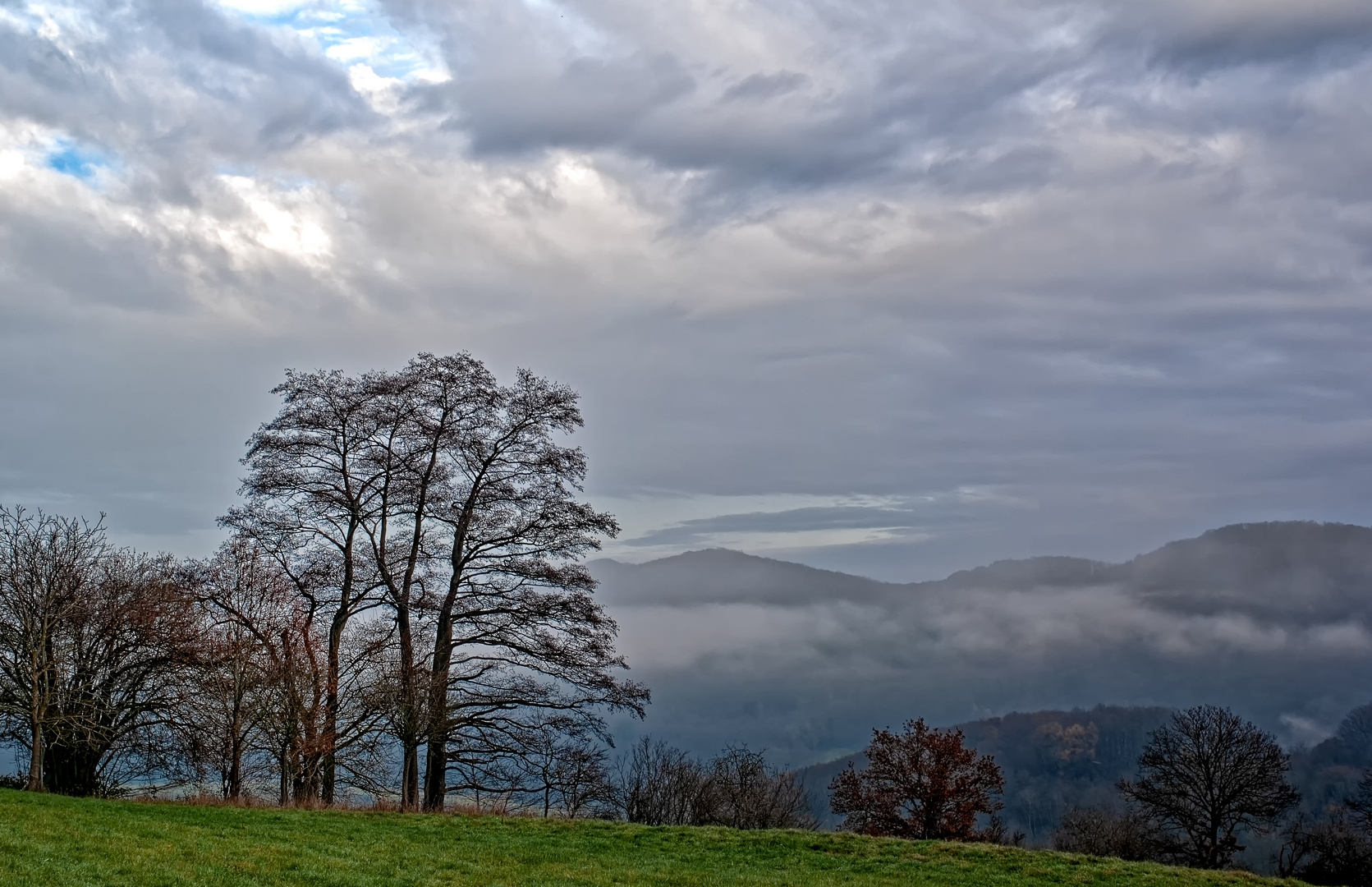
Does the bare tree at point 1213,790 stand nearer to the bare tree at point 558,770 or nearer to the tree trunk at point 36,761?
the bare tree at point 558,770

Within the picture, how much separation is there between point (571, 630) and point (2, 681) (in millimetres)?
14575

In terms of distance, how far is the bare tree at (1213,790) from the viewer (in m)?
55.8

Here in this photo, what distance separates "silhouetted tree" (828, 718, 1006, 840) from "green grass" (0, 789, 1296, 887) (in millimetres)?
20557

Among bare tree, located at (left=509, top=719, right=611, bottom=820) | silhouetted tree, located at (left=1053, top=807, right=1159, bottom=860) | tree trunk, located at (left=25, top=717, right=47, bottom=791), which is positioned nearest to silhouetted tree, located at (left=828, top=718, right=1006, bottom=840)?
silhouetted tree, located at (left=1053, top=807, right=1159, bottom=860)

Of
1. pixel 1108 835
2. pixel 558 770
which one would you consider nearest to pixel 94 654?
pixel 558 770

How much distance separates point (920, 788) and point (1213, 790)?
22656 millimetres

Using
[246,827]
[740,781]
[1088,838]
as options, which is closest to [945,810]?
[740,781]

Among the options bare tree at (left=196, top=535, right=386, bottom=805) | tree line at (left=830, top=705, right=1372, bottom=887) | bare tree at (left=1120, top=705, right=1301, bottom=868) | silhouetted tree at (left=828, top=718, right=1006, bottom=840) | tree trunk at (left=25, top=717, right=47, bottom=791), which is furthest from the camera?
bare tree at (left=1120, top=705, right=1301, bottom=868)

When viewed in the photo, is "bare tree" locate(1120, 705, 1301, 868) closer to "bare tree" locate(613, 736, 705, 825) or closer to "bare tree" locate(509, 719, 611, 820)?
"bare tree" locate(613, 736, 705, 825)

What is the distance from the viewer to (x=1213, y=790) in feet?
191

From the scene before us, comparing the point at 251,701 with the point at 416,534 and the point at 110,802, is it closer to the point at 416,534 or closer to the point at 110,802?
the point at 110,802

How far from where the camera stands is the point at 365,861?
17.7 metres

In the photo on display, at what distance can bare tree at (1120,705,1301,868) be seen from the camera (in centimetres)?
5583

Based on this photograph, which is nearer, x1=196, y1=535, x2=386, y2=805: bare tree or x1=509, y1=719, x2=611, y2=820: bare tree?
x1=196, y1=535, x2=386, y2=805: bare tree
